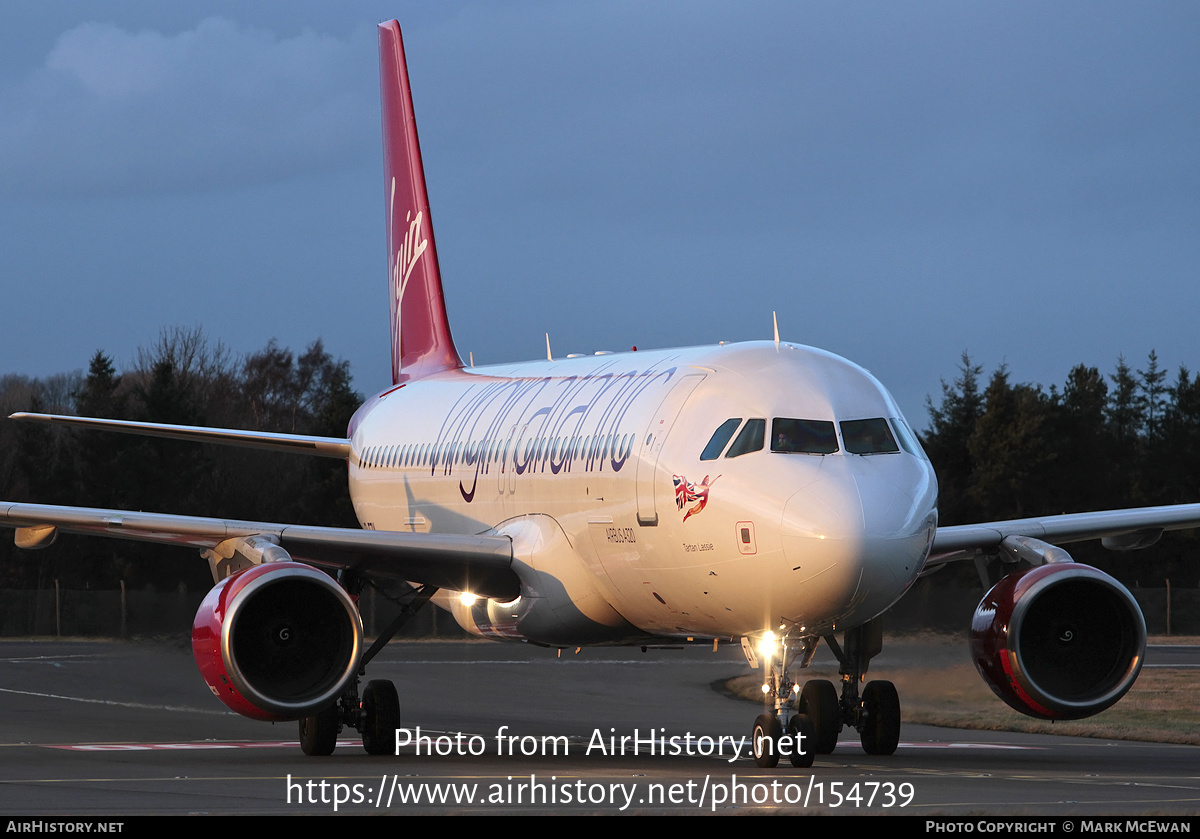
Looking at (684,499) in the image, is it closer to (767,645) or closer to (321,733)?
(767,645)

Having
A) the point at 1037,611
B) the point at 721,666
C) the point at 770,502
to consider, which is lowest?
the point at 721,666

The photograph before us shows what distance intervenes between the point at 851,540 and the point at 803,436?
1345mm

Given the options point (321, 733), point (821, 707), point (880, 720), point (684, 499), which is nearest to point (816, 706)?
point (821, 707)

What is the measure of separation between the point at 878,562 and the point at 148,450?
1840 inches

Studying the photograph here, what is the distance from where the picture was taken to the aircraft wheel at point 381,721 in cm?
1797

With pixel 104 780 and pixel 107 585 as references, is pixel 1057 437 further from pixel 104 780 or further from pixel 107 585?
pixel 104 780

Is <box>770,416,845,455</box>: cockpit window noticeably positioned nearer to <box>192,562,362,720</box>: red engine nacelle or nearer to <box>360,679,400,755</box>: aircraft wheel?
<box>192,562,362,720</box>: red engine nacelle

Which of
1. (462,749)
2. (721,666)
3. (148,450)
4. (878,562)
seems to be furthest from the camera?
(148,450)

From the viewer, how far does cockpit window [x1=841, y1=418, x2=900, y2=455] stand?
14312 mm

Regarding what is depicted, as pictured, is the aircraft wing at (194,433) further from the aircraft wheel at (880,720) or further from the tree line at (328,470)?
the tree line at (328,470)

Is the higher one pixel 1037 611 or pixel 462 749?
pixel 1037 611

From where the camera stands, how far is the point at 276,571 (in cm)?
1548

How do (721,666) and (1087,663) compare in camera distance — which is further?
(721,666)
